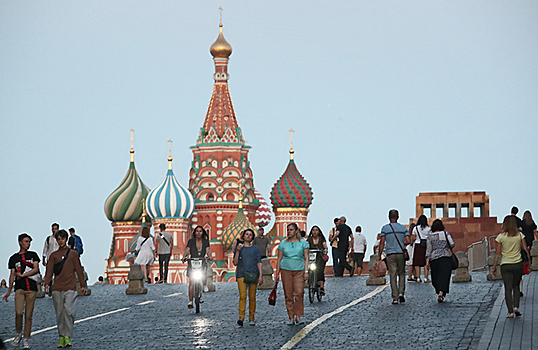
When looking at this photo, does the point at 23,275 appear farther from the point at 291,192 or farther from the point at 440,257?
the point at 291,192

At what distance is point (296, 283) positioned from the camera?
50.1 ft

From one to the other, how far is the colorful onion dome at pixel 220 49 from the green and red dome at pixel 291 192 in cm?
1179

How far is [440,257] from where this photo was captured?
58.1 ft

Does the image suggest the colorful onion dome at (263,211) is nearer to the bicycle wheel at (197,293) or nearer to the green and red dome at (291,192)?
the green and red dome at (291,192)

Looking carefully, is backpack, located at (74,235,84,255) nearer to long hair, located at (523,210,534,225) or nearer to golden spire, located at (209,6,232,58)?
long hair, located at (523,210,534,225)

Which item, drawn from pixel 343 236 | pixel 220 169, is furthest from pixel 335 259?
pixel 220 169

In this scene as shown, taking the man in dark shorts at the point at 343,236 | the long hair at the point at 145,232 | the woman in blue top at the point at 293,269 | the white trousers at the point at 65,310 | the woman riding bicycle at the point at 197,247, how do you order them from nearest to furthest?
the white trousers at the point at 65,310, the woman in blue top at the point at 293,269, the woman riding bicycle at the point at 197,247, the man in dark shorts at the point at 343,236, the long hair at the point at 145,232

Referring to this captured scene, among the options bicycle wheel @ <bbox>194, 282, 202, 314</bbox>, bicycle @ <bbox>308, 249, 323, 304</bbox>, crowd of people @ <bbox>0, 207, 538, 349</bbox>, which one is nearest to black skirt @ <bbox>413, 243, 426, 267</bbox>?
crowd of people @ <bbox>0, 207, 538, 349</bbox>

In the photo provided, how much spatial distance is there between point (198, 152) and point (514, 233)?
246 ft

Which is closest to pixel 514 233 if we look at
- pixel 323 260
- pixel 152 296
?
pixel 323 260

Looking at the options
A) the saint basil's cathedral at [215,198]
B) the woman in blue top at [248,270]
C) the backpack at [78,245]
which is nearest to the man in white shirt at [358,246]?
the backpack at [78,245]

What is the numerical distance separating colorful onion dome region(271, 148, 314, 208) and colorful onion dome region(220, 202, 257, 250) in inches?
228

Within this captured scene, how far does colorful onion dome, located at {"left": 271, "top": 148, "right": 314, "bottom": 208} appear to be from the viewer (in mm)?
89812

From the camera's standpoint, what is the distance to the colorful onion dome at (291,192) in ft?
295
